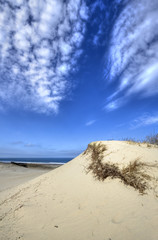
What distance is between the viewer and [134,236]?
2104mm

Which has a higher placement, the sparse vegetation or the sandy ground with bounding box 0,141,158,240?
the sparse vegetation

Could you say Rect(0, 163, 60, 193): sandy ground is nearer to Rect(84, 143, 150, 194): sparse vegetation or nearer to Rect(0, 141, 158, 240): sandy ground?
Rect(0, 141, 158, 240): sandy ground

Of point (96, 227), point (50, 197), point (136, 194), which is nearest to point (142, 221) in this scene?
point (136, 194)

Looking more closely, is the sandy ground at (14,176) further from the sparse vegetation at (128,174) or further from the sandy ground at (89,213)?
the sparse vegetation at (128,174)

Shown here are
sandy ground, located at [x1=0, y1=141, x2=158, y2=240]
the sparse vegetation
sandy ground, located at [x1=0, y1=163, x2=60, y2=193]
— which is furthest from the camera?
sandy ground, located at [x1=0, y1=163, x2=60, y2=193]

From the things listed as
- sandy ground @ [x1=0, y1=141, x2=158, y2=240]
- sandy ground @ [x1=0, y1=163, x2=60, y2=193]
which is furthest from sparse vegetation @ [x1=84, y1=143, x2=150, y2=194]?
sandy ground @ [x1=0, y1=163, x2=60, y2=193]

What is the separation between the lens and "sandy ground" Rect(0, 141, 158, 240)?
2.28 m

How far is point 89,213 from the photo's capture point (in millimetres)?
2736

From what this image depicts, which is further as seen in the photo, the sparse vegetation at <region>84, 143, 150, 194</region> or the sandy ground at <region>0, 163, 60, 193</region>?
the sandy ground at <region>0, 163, 60, 193</region>

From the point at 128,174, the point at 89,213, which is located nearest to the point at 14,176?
the point at 89,213

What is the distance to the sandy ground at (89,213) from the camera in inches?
89.6

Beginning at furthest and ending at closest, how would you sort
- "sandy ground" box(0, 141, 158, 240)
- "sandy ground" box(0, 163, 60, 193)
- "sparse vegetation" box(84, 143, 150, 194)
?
"sandy ground" box(0, 163, 60, 193), "sparse vegetation" box(84, 143, 150, 194), "sandy ground" box(0, 141, 158, 240)

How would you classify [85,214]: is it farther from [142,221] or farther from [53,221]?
[142,221]

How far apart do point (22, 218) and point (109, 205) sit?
6.73ft
